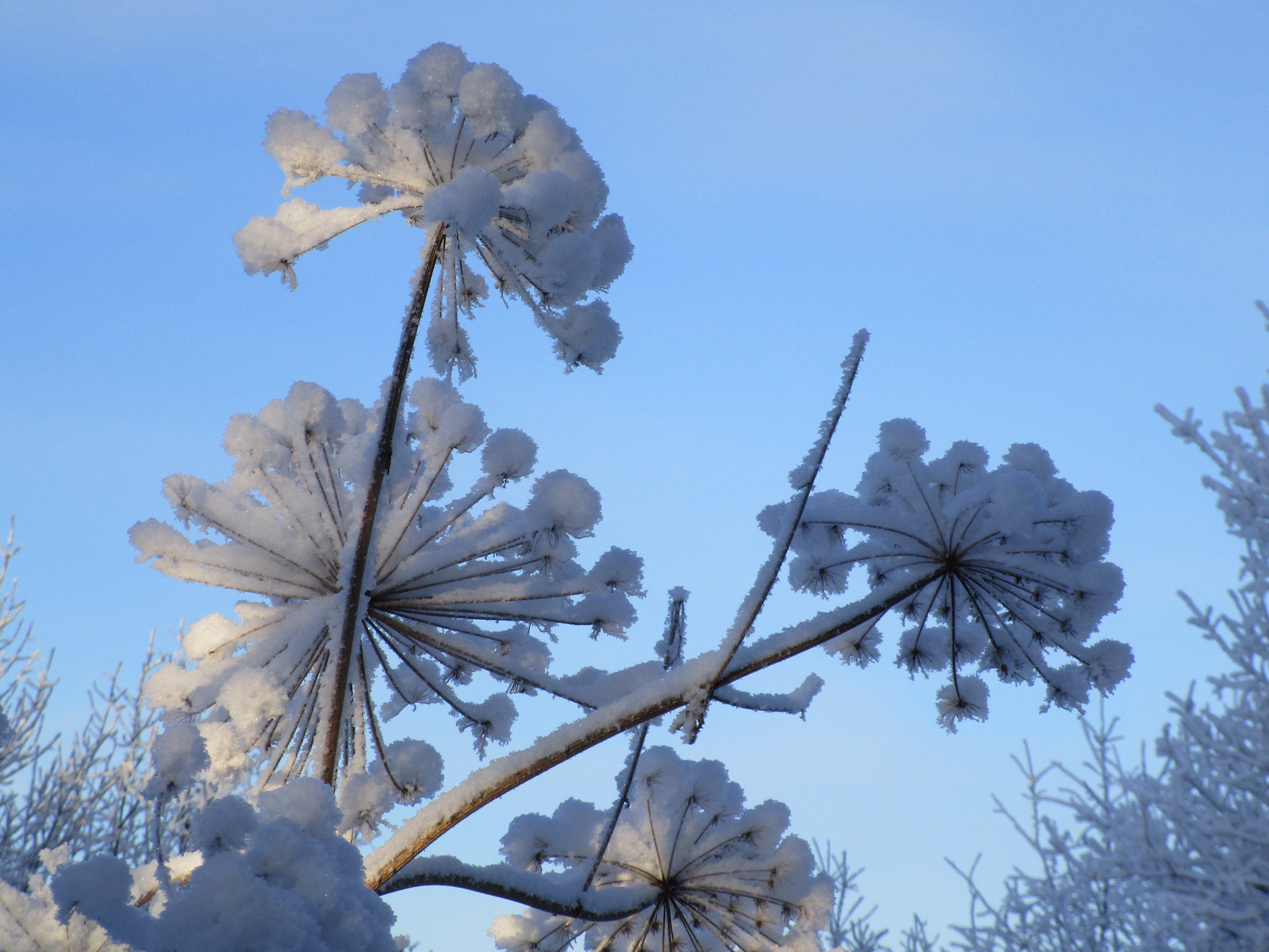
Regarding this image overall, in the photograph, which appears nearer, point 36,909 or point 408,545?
point 36,909

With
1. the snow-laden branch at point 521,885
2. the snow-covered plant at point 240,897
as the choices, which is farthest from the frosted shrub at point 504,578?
the snow-covered plant at point 240,897

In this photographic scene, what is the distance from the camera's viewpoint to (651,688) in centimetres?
261

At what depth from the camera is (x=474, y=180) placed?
3164 mm

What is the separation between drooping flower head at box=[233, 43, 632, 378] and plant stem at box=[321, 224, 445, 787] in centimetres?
17

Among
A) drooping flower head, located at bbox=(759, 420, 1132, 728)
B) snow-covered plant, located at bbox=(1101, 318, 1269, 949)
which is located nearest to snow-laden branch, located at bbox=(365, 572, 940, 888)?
drooping flower head, located at bbox=(759, 420, 1132, 728)

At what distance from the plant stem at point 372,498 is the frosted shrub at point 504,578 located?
0.4 inches

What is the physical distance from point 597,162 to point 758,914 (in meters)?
3.13

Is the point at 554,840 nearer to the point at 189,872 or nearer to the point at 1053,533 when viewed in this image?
the point at 189,872

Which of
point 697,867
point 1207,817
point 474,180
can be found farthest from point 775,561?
point 1207,817

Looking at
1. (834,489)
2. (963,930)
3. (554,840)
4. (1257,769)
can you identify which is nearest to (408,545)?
(554,840)

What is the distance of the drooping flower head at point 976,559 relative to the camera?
3627 mm

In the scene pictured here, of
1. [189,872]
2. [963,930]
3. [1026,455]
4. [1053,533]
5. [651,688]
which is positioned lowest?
[189,872]

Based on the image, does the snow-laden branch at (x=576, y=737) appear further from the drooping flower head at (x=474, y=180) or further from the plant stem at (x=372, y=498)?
the drooping flower head at (x=474, y=180)

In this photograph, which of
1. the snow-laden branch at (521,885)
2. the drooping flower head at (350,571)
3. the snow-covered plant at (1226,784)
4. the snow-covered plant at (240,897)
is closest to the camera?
the snow-covered plant at (240,897)
